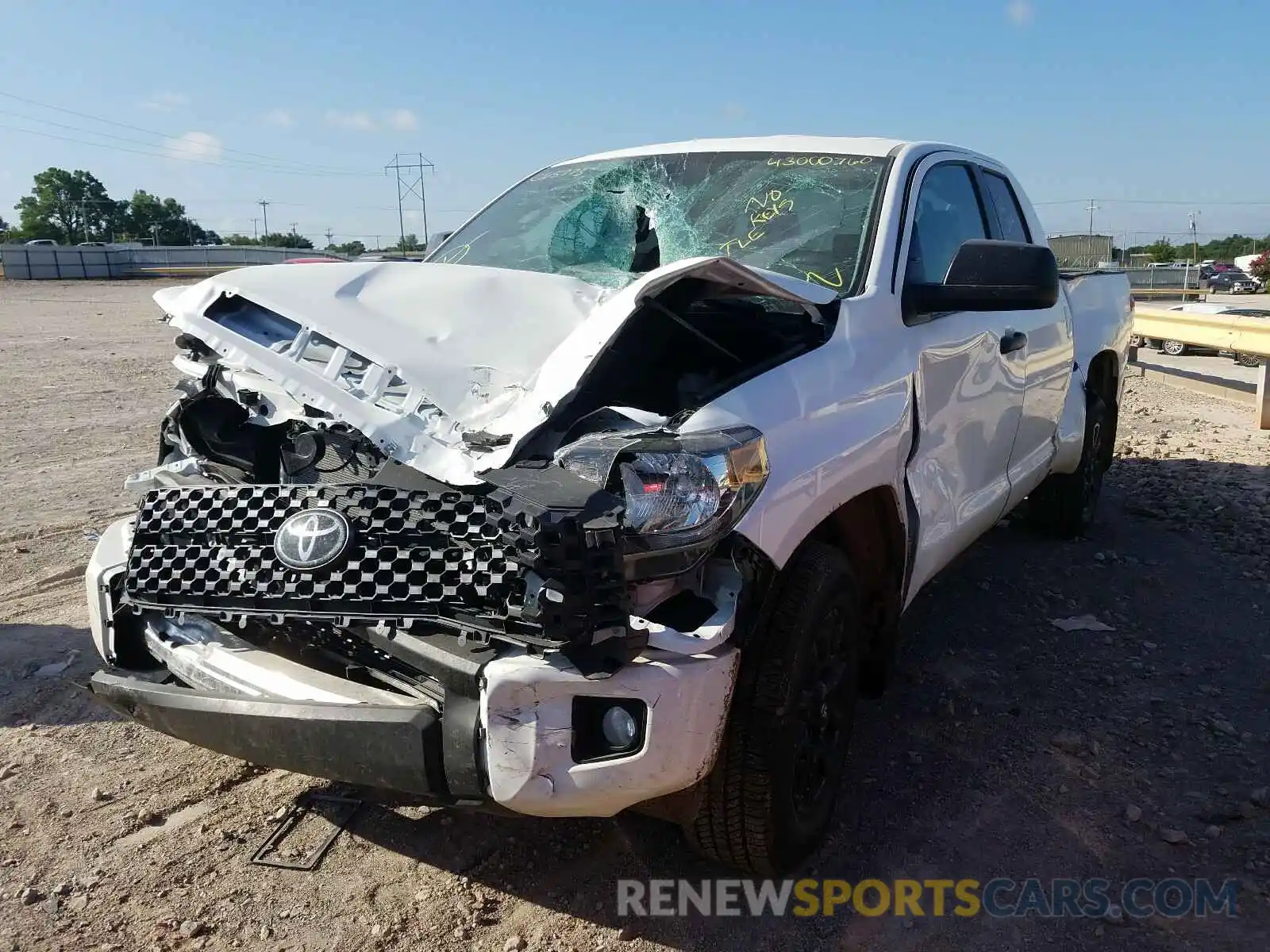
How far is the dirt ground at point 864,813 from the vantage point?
2488 millimetres

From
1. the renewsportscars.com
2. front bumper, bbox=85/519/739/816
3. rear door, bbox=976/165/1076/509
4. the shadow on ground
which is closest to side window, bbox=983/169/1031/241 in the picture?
rear door, bbox=976/165/1076/509

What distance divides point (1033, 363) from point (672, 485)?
8.89 ft

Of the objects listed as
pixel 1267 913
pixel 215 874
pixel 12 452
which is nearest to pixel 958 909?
pixel 1267 913

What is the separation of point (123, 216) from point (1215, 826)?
323 ft

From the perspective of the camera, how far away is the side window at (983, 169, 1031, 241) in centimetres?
450

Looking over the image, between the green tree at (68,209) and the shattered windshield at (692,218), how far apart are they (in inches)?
3648

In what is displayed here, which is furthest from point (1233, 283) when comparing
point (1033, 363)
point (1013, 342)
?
point (1013, 342)

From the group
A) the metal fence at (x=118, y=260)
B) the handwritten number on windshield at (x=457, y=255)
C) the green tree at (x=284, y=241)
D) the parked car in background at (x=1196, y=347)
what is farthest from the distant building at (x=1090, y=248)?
the green tree at (x=284, y=241)

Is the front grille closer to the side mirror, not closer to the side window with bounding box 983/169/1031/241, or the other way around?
the side mirror

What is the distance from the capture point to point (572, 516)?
196cm

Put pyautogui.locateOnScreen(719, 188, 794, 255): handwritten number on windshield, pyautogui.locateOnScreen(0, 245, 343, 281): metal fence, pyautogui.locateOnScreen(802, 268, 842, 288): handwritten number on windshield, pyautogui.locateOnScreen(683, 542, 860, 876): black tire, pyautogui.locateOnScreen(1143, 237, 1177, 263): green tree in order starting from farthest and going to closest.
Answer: pyautogui.locateOnScreen(1143, 237, 1177, 263): green tree, pyautogui.locateOnScreen(0, 245, 343, 281): metal fence, pyautogui.locateOnScreen(719, 188, 794, 255): handwritten number on windshield, pyautogui.locateOnScreen(802, 268, 842, 288): handwritten number on windshield, pyautogui.locateOnScreen(683, 542, 860, 876): black tire

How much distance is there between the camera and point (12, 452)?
23.9 feet

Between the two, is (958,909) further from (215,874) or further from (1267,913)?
(215,874)

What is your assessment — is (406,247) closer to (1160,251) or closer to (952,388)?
(952,388)
